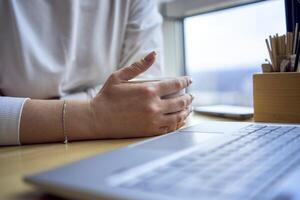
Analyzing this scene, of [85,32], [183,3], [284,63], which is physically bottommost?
[284,63]

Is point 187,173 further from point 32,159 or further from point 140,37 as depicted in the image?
point 140,37

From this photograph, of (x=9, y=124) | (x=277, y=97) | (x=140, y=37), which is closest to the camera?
(x=9, y=124)

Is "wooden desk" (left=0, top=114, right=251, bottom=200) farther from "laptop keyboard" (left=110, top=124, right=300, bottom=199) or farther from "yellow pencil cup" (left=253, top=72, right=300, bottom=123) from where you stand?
"yellow pencil cup" (left=253, top=72, right=300, bottom=123)

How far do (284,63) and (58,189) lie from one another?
670 mm

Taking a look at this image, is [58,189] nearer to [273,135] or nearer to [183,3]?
[273,135]

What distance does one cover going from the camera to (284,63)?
0.80m

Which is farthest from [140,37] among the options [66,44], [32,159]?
[32,159]

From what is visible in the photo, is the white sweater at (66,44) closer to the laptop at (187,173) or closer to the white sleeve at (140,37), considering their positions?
the white sleeve at (140,37)

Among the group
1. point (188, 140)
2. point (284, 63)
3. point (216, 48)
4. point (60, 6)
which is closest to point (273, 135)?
point (188, 140)

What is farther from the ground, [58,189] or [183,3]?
[183,3]

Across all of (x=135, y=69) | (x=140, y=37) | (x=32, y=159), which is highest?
(x=140, y=37)

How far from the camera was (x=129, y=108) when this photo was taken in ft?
2.23

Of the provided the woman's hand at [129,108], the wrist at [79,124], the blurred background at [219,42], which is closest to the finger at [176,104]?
the woman's hand at [129,108]

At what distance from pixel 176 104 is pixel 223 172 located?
41 centimetres
